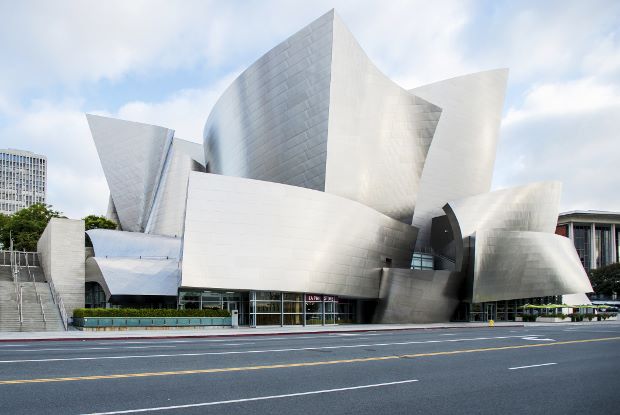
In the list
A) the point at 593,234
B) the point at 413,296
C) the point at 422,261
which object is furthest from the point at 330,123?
the point at 593,234

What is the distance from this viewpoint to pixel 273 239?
1362 inches

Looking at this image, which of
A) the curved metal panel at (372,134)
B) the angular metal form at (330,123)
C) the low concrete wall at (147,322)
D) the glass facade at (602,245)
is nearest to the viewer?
the low concrete wall at (147,322)

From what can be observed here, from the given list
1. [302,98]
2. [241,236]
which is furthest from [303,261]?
[302,98]

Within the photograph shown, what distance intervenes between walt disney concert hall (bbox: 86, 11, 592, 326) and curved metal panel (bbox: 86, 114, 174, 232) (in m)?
6.11

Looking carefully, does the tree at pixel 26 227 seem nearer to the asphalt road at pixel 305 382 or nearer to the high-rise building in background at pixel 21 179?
the asphalt road at pixel 305 382

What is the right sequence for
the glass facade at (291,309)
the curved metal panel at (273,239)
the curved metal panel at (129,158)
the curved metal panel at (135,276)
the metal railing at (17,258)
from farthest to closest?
A: 1. the curved metal panel at (129,158)
2. the metal railing at (17,258)
3. the curved metal panel at (135,276)
4. the glass facade at (291,309)
5. the curved metal panel at (273,239)

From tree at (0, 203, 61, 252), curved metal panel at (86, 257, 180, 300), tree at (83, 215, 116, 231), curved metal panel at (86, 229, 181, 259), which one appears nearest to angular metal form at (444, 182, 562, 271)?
curved metal panel at (86, 257, 180, 300)

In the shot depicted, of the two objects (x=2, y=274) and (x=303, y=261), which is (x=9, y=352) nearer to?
(x=303, y=261)

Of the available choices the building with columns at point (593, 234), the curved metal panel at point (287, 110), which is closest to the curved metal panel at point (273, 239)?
the curved metal panel at point (287, 110)

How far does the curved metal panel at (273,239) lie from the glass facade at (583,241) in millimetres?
101537

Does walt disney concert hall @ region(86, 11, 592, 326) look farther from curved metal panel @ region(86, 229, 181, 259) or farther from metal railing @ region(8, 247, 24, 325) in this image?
metal railing @ region(8, 247, 24, 325)

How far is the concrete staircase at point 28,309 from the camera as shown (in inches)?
1139

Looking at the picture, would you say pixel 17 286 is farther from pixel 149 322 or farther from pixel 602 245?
pixel 602 245

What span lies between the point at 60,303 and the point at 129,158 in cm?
3118
